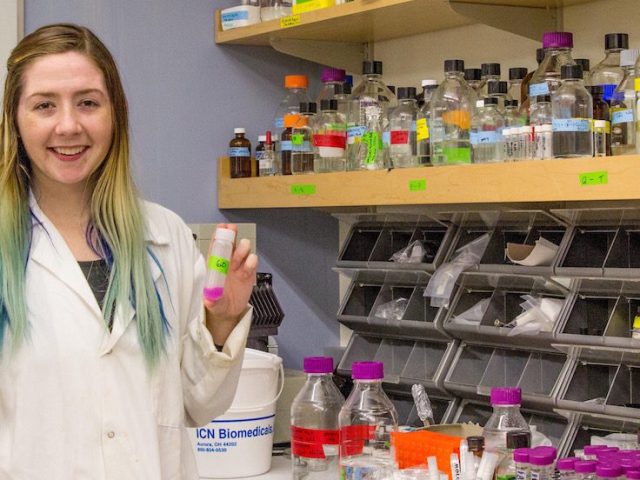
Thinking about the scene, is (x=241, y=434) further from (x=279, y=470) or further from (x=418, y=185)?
(x=418, y=185)

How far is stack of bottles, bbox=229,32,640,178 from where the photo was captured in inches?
94.0

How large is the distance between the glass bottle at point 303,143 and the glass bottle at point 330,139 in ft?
0.13

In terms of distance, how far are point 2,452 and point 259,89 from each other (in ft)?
6.70

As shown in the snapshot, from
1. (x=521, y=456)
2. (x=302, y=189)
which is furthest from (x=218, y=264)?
(x=302, y=189)

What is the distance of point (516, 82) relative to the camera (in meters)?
2.82

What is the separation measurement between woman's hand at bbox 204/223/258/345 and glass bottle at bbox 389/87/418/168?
95cm

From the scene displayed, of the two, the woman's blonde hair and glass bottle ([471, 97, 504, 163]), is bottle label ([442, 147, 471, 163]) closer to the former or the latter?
glass bottle ([471, 97, 504, 163])

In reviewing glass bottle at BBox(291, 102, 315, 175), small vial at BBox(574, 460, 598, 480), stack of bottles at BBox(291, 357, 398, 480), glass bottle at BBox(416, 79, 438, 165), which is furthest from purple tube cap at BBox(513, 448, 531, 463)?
glass bottle at BBox(291, 102, 315, 175)

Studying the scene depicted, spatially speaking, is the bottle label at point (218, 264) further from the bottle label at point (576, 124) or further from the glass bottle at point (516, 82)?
the glass bottle at point (516, 82)

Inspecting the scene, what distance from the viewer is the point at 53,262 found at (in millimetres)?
1959

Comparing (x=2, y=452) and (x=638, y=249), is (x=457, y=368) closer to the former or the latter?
(x=638, y=249)

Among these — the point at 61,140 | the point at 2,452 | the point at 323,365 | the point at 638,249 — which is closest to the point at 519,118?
the point at 638,249

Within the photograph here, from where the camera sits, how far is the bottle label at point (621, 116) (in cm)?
231

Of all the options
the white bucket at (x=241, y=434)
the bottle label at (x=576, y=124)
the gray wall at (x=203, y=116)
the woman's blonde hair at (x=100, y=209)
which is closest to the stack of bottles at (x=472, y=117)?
the bottle label at (x=576, y=124)
